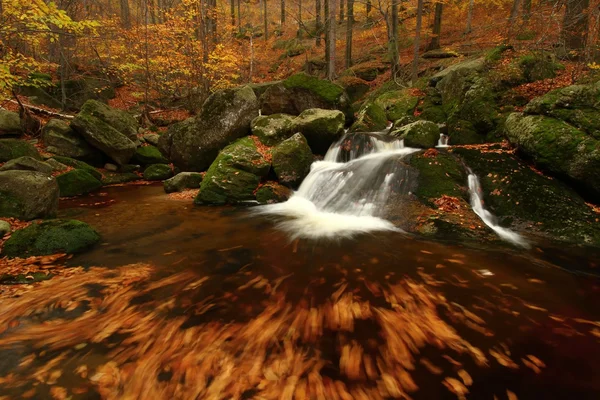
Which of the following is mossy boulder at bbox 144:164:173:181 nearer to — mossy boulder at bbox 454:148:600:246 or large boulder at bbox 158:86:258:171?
large boulder at bbox 158:86:258:171

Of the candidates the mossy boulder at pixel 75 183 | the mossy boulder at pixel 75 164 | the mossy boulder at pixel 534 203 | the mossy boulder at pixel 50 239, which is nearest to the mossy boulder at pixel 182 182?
the mossy boulder at pixel 75 183

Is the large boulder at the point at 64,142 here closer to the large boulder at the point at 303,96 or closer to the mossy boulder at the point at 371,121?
the large boulder at the point at 303,96

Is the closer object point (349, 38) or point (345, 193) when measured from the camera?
point (345, 193)

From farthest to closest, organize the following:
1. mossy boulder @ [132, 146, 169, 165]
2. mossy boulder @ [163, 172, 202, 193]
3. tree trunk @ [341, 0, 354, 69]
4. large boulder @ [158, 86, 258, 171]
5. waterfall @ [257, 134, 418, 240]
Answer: tree trunk @ [341, 0, 354, 69] → mossy boulder @ [132, 146, 169, 165] → large boulder @ [158, 86, 258, 171] → mossy boulder @ [163, 172, 202, 193] → waterfall @ [257, 134, 418, 240]

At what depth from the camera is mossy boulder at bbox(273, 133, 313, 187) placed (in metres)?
9.72

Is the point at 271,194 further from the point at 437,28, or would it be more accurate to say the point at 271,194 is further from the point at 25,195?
the point at 437,28

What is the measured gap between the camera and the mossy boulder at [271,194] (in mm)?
9039

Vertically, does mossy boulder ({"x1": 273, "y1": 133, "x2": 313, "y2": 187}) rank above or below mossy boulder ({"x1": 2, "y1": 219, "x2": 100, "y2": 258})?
above

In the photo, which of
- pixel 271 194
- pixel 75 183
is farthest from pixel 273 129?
pixel 75 183

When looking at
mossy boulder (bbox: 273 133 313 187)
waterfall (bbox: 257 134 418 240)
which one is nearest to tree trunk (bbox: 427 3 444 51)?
waterfall (bbox: 257 134 418 240)

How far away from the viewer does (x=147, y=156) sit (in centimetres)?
1415

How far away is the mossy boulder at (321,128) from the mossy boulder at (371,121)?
141cm

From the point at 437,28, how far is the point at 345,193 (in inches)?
647

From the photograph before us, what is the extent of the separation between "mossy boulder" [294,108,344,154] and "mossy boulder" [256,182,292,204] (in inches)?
110
